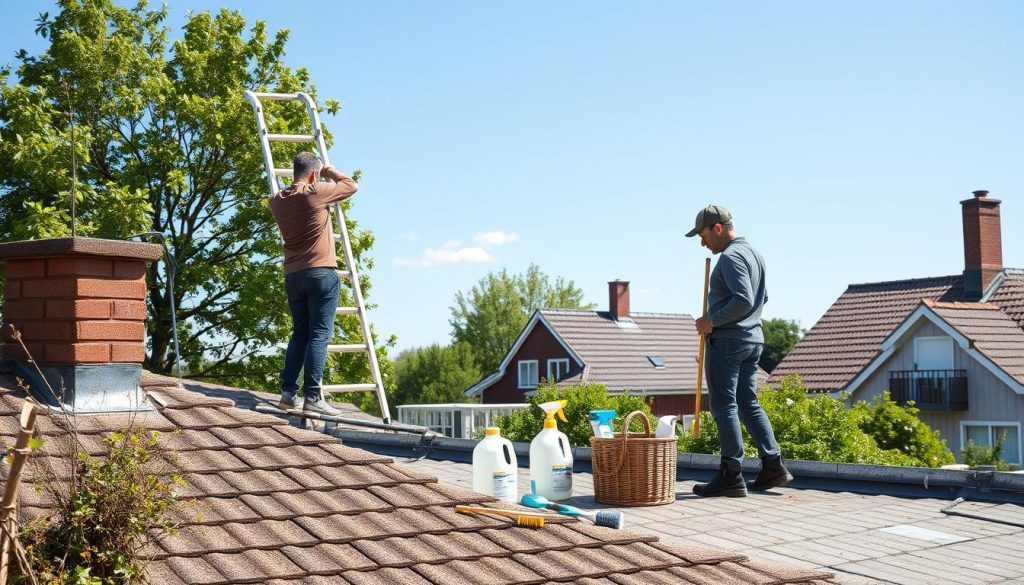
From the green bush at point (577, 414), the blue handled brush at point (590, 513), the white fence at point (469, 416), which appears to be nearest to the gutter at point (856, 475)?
the blue handled brush at point (590, 513)

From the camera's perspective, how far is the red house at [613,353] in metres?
40.1

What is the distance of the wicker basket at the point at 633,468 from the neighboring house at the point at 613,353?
3283cm

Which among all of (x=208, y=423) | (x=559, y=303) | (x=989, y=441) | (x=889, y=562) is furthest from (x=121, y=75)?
(x=559, y=303)

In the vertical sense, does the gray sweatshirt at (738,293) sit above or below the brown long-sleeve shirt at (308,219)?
below

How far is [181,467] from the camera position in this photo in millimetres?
4086

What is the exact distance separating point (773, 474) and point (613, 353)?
3475cm

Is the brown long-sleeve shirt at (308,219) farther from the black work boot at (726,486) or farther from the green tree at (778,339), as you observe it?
the green tree at (778,339)

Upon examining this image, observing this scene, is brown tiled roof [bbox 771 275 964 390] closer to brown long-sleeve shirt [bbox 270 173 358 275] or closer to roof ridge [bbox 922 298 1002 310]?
roof ridge [bbox 922 298 1002 310]

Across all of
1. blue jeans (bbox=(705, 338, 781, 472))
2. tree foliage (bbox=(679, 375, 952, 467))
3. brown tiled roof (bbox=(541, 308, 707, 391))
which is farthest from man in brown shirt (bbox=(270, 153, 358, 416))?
brown tiled roof (bbox=(541, 308, 707, 391))

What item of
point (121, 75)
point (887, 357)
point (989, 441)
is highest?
point (121, 75)

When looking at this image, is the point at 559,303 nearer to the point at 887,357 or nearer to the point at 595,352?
the point at 595,352

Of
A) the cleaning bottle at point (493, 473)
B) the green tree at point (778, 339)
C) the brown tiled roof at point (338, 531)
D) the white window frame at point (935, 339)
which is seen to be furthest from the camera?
the green tree at point (778, 339)

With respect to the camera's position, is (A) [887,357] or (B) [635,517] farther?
(A) [887,357]

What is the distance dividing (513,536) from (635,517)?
155cm
